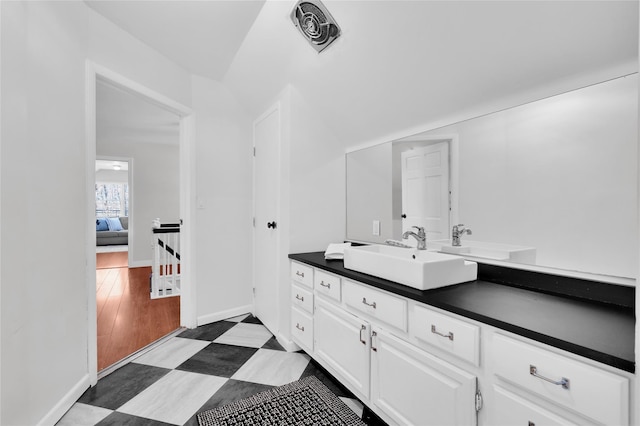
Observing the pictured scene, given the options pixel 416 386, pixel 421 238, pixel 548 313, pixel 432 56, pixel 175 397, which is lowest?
pixel 175 397

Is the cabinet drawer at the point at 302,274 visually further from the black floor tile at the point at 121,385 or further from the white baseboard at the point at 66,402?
the white baseboard at the point at 66,402

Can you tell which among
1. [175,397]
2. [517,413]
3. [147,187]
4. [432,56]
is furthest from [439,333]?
[147,187]

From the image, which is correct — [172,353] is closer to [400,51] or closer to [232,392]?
[232,392]

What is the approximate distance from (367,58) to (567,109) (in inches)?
39.0

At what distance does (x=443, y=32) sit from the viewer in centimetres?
137

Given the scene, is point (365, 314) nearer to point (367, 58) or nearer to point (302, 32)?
point (367, 58)

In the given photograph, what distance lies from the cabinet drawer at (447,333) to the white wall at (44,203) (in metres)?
1.67

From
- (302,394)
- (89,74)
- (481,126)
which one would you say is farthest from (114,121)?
(481,126)

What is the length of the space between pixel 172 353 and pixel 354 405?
4.68 ft

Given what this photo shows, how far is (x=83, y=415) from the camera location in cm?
160

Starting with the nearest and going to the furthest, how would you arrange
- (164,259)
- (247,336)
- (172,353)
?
1. (172,353)
2. (247,336)
3. (164,259)

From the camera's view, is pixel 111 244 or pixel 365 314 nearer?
pixel 365 314

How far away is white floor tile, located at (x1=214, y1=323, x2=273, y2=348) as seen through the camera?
7.96 ft

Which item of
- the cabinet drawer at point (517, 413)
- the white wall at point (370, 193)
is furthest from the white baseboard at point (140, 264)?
the cabinet drawer at point (517, 413)
